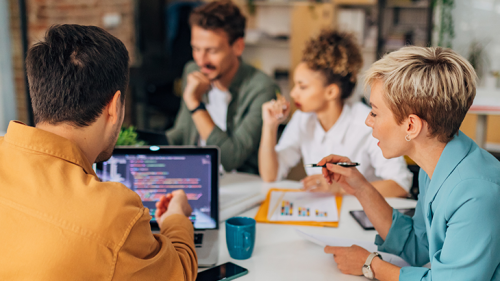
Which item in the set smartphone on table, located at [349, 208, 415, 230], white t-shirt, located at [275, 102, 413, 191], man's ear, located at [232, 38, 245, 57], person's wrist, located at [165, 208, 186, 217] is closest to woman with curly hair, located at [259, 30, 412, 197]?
white t-shirt, located at [275, 102, 413, 191]

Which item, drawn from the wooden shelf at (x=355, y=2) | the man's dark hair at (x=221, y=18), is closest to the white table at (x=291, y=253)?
the man's dark hair at (x=221, y=18)

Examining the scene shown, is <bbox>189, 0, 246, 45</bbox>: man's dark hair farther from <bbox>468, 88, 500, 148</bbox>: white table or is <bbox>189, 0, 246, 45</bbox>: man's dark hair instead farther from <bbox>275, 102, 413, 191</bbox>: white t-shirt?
<bbox>468, 88, 500, 148</bbox>: white table

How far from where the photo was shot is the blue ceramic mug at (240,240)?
105 centimetres

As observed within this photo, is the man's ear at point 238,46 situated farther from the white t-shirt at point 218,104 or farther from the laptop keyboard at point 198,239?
the laptop keyboard at point 198,239

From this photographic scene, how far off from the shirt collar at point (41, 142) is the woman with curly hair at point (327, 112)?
102cm

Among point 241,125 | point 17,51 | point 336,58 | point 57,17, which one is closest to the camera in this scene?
point 336,58

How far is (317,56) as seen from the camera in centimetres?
174

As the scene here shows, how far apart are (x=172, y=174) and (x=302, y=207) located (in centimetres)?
43

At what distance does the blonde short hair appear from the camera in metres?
0.86

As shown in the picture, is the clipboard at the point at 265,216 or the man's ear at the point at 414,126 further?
the clipboard at the point at 265,216

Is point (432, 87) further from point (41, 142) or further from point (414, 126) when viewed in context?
point (41, 142)

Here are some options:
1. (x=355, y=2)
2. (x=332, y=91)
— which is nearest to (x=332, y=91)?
(x=332, y=91)

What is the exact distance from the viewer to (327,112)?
1806 mm

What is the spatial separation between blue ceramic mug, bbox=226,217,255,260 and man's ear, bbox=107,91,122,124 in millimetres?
408
